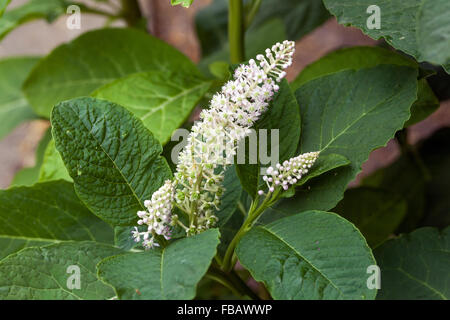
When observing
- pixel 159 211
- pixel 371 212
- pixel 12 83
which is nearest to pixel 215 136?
pixel 159 211

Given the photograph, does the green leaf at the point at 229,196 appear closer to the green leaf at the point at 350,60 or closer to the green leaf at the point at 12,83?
the green leaf at the point at 350,60

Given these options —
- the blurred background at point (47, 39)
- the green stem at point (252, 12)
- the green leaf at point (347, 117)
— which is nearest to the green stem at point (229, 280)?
the green leaf at point (347, 117)

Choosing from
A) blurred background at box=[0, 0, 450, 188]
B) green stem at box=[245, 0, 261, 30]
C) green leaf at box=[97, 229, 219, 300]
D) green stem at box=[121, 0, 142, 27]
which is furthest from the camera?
blurred background at box=[0, 0, 450, 188]

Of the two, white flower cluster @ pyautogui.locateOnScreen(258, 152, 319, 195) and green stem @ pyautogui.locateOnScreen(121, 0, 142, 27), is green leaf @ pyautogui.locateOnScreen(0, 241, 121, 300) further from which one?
green stem @ pyautogui.locateOnScreen(121, 0, 142, 27)

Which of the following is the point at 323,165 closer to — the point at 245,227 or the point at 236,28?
the point at 245,227

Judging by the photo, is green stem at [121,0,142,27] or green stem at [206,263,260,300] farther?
green stem at [121,0,142,27]

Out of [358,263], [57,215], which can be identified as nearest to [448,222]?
[358,263]

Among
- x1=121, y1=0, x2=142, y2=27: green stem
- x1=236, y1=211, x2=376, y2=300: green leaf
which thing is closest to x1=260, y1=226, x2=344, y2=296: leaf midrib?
x1=236, y1=211, x2=376, y2=300: green leaf
